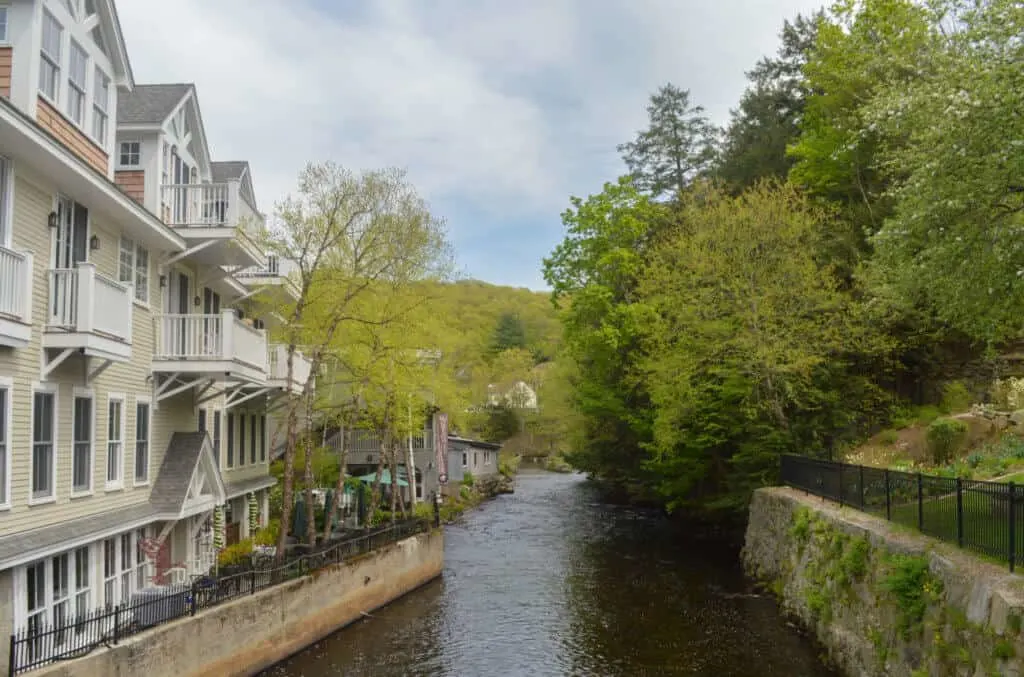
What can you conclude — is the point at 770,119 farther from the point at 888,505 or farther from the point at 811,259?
the point at 888,505

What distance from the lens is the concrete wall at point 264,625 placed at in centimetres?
1284

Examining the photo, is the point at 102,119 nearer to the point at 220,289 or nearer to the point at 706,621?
the point at 220,289

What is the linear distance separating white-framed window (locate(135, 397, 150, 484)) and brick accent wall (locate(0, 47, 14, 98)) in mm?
7018

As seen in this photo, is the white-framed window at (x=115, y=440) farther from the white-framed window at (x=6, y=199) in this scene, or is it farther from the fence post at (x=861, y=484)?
the fence post at (x=861, y=484)

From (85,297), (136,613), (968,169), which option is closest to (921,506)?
(968,169)

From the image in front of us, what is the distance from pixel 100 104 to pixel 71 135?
1767 mm

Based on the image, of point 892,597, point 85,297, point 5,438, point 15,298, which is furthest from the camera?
point 892,597

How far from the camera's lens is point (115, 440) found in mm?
16688

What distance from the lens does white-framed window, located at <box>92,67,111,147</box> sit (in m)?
16.0

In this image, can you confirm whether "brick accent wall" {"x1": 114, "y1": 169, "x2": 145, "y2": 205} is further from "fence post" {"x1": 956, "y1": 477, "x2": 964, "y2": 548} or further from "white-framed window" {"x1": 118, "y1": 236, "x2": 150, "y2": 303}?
"fence post" {"x1": 956, "y1": 477, "x2": 964, "y2": 548}

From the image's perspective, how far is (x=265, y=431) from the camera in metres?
30.1

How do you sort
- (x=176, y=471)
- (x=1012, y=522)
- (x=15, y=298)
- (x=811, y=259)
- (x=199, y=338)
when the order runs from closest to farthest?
(x=1012, y=522), (x=15, y=298), (x=199, y=338), (x=176, y=471), (x=811, y=259)

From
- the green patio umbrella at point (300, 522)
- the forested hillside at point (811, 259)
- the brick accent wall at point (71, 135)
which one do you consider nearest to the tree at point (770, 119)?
the forested hillside at point (811, 259)

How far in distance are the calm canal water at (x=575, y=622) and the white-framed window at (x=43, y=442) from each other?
6081mm
